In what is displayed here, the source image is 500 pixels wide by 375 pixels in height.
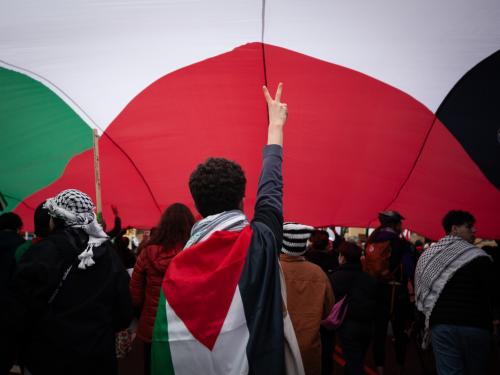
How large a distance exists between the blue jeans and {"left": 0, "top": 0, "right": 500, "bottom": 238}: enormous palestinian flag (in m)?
1.05

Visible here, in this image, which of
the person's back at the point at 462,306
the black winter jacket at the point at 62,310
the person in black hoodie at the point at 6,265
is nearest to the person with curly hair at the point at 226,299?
the black winter jacket at the point at 62,310

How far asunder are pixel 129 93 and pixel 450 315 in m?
3.21

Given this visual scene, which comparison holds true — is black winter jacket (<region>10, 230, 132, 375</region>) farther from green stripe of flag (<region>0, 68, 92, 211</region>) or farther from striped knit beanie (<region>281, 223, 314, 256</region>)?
green stripe of flag (<region>0, 68, 92, 211</region>)

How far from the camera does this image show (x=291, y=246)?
2.84 m

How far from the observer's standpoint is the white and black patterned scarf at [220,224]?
128cm

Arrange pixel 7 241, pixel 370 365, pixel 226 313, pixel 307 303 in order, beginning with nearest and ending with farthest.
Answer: pixel 226 313 < pixel 307 303 < pixel 7 241 < pixel 370 365

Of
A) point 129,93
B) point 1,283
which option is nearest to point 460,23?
point 129,93

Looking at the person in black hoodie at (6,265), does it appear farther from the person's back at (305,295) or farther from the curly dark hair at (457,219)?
the curly dark hair at (457,219)

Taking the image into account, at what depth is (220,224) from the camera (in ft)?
4.19

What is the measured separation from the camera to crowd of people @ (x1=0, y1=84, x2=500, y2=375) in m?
Result: 1.20

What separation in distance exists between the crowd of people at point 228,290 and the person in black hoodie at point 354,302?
10 mm

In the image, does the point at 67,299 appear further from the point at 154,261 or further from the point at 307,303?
the point at 307,303

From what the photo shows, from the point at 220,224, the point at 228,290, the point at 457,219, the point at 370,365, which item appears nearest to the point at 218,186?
the point at 220,224

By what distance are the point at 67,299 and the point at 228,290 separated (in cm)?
116
